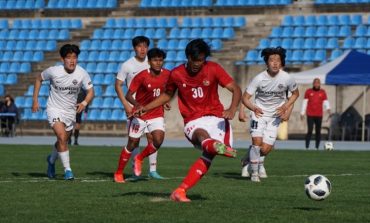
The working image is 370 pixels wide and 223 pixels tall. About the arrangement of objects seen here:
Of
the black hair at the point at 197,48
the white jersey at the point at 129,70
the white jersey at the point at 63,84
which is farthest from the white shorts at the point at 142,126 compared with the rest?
the black hair at the point at 197,48

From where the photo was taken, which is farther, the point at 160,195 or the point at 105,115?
the point at 105,115

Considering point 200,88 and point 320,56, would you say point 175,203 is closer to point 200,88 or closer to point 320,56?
point 200,88

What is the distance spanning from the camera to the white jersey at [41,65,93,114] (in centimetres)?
1636

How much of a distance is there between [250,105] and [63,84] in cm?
290

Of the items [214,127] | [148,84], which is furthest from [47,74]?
[214,127]

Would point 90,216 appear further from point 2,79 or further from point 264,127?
point 2,79

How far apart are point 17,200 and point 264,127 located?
583 centimetres

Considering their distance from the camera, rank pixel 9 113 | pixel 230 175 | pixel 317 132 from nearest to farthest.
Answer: pixel 230 175 → pixel 317 132 → pixel 9 113

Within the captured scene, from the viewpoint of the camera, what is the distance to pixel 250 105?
54.1 ft

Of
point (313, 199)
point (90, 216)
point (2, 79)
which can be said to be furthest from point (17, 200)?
point (2, 79)

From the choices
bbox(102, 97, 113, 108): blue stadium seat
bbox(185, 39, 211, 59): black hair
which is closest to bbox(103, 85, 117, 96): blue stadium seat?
bbox(102, 97, 113, 108): blue stadium seat

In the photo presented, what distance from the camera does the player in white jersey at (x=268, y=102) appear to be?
16.5 m

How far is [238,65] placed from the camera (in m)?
38.8

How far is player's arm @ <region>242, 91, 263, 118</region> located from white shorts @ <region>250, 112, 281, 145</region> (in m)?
0.11
